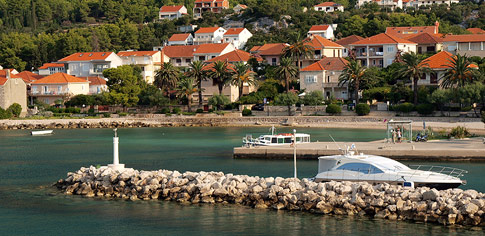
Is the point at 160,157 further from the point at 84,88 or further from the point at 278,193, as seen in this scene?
the point at 84,88

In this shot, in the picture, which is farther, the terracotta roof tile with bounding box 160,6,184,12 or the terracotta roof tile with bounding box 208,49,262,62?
the terracotta roof tile with bounding box 160,6,184,12

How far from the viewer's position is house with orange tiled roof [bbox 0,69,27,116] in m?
106

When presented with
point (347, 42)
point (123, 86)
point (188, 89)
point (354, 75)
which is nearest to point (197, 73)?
point (188, 89)

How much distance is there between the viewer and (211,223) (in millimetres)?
31719

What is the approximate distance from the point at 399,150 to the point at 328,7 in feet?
431

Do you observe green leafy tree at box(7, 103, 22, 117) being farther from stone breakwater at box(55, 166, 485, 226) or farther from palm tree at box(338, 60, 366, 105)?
stone breakwater at box(55, 166, 485, 226)

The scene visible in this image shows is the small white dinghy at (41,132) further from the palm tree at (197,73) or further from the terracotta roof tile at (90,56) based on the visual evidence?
the terracotta roof tile at (90,56)

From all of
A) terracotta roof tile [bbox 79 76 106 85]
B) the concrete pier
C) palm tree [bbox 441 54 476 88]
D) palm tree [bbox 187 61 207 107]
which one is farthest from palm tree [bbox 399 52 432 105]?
terracotta roof tile [bbox 79 76 106 85]

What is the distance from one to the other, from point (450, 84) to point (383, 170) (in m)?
56.7

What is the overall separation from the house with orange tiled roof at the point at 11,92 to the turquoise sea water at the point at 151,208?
41.1m

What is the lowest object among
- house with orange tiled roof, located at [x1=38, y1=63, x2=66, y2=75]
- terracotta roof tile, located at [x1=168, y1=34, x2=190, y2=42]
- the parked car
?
the parked car

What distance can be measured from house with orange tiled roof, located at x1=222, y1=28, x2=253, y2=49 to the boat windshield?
367 feet

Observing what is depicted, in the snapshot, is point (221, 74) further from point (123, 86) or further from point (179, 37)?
point (179, 37)

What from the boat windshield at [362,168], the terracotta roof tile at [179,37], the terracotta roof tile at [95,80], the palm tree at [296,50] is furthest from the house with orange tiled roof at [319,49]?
the boat windshield at [362,168]
